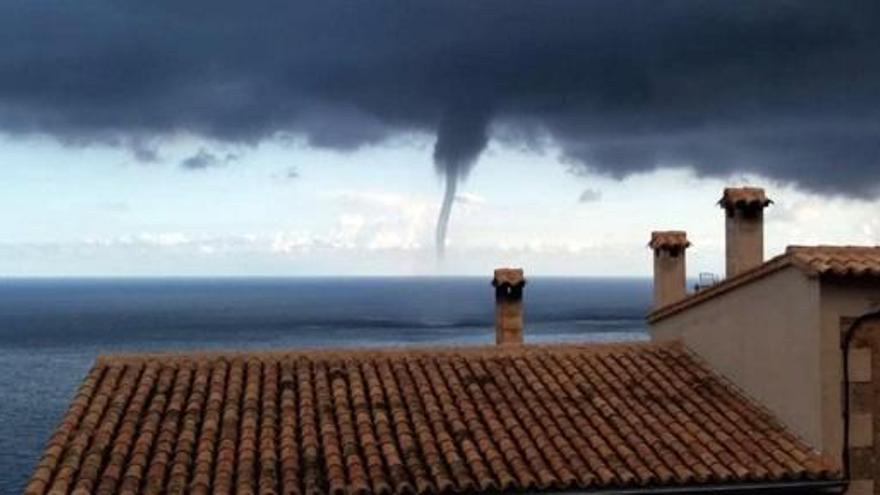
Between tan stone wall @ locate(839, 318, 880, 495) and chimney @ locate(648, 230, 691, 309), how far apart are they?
5.50m

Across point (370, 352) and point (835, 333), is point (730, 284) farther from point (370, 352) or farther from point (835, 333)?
point (370, 352)

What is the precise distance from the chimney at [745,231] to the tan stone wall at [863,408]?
3.96 metres

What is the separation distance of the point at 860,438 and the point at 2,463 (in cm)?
4890

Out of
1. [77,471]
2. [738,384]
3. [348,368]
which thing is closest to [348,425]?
[348,368]

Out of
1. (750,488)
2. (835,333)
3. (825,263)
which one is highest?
(825,263)

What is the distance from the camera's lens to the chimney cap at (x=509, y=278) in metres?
18.1

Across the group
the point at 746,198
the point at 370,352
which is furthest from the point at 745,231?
the point at 370,352

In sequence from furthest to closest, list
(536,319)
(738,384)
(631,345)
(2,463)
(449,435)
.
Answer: (536,319), (2,463), (631,345), (738,384), (449,435)

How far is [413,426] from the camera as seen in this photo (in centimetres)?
1354

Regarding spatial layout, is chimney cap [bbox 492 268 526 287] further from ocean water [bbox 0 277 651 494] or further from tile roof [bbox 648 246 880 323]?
ocean water [bbox 0 277 651 494]

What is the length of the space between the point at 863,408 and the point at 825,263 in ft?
6.64

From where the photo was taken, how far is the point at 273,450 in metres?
12.5

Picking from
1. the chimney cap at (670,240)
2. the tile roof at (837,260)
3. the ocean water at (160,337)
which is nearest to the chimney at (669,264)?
the chimney cap at (670,240)

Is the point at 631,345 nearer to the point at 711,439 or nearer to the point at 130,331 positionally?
the point at 711,439
